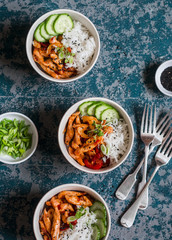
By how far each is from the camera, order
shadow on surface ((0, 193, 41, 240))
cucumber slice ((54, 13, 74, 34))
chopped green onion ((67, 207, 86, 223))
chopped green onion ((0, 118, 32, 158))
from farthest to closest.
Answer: shadow on surface ((0, 193, 41, 240))
chopped green onion ((0, 118, 32, 158))
cucumber slice ((54, 13, 74, 34))
chopped green onion ((67, 207, 86, 223))

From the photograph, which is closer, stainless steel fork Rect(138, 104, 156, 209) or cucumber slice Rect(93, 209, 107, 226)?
cucumber slice Rect(93, 209, 107, 226)

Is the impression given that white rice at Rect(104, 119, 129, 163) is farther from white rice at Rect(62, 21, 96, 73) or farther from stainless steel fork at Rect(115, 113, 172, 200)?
white rice at Rect(62, 21, 96, 73)

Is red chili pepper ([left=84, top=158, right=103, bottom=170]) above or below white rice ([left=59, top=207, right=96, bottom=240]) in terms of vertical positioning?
above

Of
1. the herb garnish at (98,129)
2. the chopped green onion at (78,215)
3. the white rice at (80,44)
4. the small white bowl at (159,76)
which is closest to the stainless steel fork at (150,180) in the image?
the small white bowl at (159,76)

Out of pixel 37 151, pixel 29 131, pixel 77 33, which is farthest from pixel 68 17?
pixel 37 151

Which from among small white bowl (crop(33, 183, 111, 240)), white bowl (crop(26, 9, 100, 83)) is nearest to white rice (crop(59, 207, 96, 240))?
small white bowl (crop(33, 183, 111, 240))

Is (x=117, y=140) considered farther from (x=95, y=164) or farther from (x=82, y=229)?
(x=82, y=229)
